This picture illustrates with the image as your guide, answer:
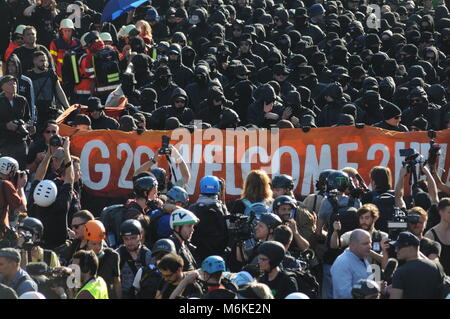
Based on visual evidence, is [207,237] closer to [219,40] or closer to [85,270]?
[85,270]

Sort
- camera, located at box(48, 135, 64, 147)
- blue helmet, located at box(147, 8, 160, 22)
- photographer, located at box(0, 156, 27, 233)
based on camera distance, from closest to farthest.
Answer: photographer, located at box(0, 156, 27, 233)
camera, located at box(48, 135, 64, 147)
blue helmet, located at box(147, 8, 160, 22)

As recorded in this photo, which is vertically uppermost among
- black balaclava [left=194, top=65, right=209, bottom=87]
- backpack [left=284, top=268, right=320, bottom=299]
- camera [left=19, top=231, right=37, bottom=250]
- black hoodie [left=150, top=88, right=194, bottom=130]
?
black balaclava [left=194, top=65, right=209, bottom=87]

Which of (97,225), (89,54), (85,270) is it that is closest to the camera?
(85,270)

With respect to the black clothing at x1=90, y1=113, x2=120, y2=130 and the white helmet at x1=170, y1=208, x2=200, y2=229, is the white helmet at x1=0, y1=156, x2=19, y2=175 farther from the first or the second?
the black clothing at x1=90, y1=113, x2=120, y2=130

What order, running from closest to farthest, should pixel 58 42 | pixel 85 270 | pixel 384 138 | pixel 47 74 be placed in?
1. pixel 85 270
2. pixel 384 138
3. pixel 47 74
4. pixel 58 42

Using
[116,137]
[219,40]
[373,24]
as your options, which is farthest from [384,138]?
[373,24]

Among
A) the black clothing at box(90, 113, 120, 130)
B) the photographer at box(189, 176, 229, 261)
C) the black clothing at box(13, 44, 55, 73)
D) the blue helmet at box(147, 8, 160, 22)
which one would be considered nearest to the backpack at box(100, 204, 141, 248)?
the photographer at box(189, 176, 229, 261)

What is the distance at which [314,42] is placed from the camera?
2352 centimetres

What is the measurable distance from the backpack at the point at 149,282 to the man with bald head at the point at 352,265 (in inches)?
69.0

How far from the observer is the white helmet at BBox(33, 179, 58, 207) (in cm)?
1352

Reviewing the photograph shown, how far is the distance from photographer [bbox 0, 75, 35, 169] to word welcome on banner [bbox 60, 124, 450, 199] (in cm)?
83

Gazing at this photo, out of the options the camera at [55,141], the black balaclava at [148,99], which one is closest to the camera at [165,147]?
the camera at [55,141]

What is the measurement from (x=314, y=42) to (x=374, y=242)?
11519mm

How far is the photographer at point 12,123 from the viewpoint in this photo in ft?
55.1
